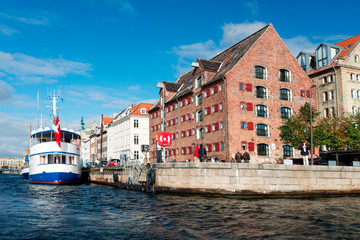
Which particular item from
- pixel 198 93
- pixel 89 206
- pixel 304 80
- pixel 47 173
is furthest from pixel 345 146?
pixel 47 173

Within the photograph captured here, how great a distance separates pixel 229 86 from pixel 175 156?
658 inches

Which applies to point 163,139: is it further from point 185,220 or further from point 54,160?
point 54,160

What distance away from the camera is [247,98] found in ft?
148

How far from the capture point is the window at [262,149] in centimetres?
4434

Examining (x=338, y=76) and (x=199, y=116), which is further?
(x=338, y=76)

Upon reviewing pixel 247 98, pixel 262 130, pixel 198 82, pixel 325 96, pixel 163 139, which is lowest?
pixel 163 139

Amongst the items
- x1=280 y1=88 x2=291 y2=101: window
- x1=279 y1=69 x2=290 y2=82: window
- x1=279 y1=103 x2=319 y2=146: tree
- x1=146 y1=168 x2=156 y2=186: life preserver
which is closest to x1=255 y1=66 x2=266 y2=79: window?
x1=279 y1=69 x2=290 y2=82: window

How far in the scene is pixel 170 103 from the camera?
5978 cm

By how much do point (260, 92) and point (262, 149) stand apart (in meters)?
7.09

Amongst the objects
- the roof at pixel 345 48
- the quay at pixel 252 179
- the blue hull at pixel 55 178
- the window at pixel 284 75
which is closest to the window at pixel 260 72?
the window at pixel 284 75

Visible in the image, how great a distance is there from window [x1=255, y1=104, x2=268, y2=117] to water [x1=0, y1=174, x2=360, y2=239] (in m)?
21.6

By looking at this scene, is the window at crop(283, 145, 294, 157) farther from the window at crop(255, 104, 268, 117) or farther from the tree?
the window at crop(255, 104, 268, 117)

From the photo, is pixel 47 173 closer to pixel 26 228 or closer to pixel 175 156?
pixel 175 156

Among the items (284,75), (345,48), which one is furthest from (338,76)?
(284,75)
